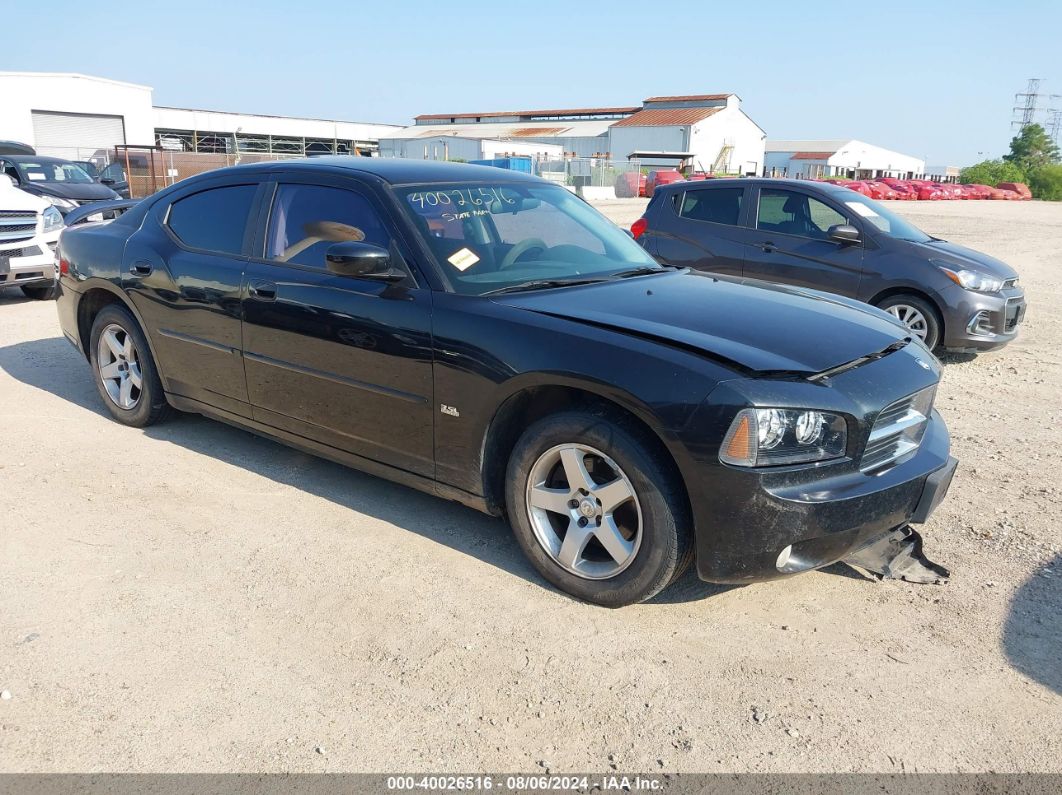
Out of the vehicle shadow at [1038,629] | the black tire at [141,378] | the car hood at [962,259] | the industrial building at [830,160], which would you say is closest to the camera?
the vehicle shadow at [1038,629]

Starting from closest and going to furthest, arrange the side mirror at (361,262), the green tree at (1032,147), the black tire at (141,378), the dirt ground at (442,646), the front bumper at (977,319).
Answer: the dirt ground at (442,646) < the side mirror at (361,262) < the black tire at (141,378) < the front bumper at (977,319) < the green tree at (1032,147)

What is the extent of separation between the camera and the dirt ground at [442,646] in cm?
252

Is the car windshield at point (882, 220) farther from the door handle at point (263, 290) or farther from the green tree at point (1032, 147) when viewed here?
the green tree at point (1032, 147)

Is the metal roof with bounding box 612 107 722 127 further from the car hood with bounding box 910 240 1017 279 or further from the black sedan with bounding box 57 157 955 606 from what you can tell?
the black sedan with bounding box 57 157 955 606

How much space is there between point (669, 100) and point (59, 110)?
4863cm

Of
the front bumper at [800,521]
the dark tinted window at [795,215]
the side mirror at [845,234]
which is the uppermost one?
the dark tinted window at [795,215]

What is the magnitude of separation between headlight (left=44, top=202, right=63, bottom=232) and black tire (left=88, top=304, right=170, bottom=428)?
17.0ft

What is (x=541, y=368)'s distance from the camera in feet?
10.5

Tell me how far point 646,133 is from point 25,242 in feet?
200

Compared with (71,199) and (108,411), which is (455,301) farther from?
A: (71,199)

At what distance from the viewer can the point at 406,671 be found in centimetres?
287

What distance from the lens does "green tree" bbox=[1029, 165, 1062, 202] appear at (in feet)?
252

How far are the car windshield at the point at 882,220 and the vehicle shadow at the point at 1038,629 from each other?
16.5 feet

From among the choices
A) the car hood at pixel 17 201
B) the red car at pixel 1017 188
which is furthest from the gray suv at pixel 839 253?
the red car at pixel 1017 188
